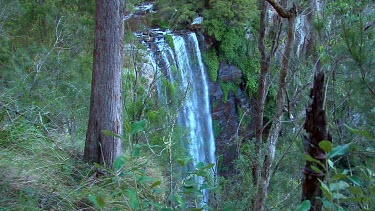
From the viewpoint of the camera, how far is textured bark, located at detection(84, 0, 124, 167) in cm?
478

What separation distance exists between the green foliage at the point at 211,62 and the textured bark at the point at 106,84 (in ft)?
36.2

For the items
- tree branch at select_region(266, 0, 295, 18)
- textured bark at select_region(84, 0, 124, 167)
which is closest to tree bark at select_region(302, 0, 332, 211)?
textured bark at select_region(84, 0, 124, 167)

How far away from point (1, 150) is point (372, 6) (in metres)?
4.44

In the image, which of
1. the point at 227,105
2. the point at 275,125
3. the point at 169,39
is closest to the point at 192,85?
the point at 227,105

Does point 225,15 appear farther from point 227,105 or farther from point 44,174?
point 44,174

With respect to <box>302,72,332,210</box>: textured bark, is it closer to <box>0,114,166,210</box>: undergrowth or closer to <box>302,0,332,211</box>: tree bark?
<box>302,0,332,211</box>: tree bark

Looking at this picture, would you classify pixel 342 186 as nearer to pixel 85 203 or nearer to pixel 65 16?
pixel 85 203

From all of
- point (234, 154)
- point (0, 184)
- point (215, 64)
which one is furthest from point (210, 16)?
point (0, 184)

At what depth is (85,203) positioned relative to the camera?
143 inches

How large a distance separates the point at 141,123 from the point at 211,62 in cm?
1456

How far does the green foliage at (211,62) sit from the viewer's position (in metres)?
Result: 15.9

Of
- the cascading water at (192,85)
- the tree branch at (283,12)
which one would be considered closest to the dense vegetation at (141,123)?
the tree branch at (283,12)

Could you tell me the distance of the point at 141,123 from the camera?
65.6 inches

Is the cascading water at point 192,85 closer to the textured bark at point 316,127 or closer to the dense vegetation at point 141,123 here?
the dense vegetation at point 141,123
